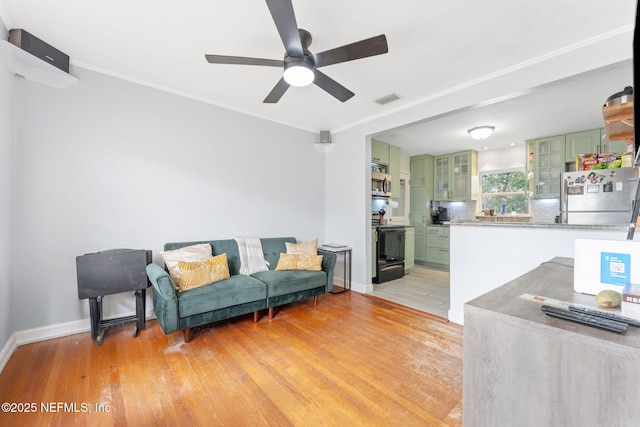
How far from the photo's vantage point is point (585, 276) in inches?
39.4

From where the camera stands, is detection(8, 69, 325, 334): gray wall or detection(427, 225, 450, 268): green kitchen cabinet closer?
detection(8, 69, 325, 334): gray wall

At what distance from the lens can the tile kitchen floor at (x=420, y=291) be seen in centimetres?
328

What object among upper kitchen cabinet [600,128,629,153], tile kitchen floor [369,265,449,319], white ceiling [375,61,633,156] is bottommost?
tile kitchen floor [369,265,449,319]

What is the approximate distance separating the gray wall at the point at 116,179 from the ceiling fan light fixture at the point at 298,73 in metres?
1.72

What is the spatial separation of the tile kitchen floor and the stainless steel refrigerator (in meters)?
2.06

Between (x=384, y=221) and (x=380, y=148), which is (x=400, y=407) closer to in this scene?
(x=384, y=221)

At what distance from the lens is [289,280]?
9.49 feet

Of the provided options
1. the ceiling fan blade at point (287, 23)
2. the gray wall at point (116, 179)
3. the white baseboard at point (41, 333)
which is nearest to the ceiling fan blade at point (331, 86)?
the ceiling fan blade at point (287, 23)

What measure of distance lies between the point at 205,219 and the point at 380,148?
3225 mm

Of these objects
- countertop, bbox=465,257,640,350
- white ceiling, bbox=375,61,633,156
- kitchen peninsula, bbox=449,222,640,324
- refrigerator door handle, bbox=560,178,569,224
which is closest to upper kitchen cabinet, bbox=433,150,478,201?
white ceiling, bbox=375,61,633,156

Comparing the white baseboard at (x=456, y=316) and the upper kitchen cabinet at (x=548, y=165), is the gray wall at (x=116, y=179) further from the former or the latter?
the upper kitchen cabinet at (x=548, y=165)

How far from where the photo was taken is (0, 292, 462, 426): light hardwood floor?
4.98 feet

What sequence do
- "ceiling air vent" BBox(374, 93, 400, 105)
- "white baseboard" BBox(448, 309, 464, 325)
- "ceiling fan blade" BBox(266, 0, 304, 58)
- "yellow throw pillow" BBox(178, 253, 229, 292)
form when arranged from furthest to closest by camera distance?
"ceiling air vent" BBox(374, 93, 400, 105) → "white baseboard" BBox(448, 309, 464, 325) → "yellow throw pillow" BBox(178, 253, 229, 292) → "ceiling fan blade" BBox(266, 0, 304, 58)

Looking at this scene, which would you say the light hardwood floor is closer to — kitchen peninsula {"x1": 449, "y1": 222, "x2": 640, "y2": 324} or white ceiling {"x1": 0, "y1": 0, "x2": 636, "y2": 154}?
kitchen peninsula {"x1": 449, "y1": 222, "x2": 640, "y2": 324}
